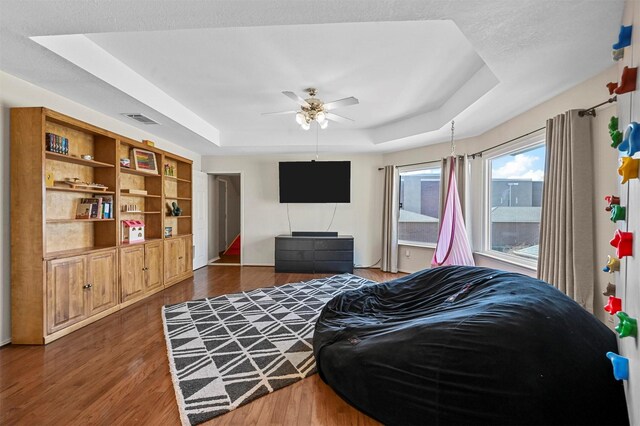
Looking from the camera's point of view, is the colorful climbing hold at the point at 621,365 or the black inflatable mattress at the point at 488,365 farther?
the black inflatable mattress at the point at 488,365

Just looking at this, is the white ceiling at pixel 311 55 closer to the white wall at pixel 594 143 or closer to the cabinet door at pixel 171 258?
the white wall at pixel 594 143

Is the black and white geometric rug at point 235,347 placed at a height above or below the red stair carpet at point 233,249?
below

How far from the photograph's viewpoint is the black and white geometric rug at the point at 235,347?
5.93ft

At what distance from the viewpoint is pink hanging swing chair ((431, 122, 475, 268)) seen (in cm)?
382

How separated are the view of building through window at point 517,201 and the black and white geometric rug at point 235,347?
249 cm

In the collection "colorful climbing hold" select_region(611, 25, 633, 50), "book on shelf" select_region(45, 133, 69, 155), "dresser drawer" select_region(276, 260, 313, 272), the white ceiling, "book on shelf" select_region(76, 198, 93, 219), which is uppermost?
the white ceiling

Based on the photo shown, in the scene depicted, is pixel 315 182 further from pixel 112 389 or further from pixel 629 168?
pixel 629 168

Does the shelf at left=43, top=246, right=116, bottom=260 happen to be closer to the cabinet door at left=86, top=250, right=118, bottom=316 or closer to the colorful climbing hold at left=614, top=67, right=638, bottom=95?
the cabinet door at left=86, top=250, right=118, bottom=316

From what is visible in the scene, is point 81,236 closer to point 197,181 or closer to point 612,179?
point 197,181

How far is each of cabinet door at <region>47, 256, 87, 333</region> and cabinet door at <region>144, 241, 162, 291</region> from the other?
1001 millimetres

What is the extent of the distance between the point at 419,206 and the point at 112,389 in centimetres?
494

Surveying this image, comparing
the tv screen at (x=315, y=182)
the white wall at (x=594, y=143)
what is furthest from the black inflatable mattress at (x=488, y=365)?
the tv screen at (x=315, y=182)

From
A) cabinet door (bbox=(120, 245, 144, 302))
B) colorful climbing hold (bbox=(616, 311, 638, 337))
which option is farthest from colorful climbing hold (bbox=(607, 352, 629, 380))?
cabinet door (bbox=(120, 245, 144, 302))

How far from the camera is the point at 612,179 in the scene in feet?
7.37
